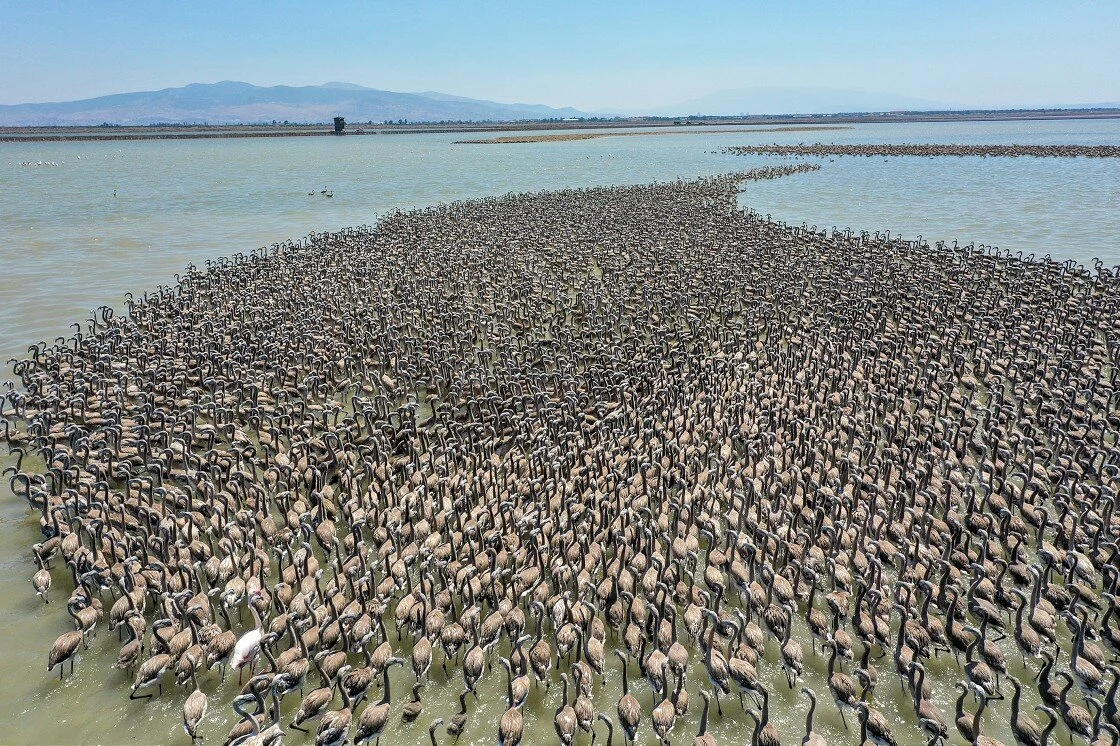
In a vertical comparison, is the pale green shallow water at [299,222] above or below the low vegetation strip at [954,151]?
below

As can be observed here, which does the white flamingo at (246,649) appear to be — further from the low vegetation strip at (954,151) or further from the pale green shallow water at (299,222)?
the low vegetation strip at (954,151)

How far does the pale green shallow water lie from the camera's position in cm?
943

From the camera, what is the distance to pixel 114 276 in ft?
113

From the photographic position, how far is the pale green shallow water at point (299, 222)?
9.43 metres

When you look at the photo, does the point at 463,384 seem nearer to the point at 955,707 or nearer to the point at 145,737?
the point at 145,737

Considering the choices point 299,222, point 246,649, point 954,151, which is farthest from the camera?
point 954,151

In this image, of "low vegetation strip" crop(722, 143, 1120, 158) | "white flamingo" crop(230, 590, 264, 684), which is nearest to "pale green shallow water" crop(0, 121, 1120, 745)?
"white flamingo" crop(230, 590, 264, 684)

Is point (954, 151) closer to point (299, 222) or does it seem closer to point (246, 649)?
point (299, 222)

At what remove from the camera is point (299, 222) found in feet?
168

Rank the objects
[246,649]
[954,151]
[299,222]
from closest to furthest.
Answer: [246,649], [299,222], [954,151]

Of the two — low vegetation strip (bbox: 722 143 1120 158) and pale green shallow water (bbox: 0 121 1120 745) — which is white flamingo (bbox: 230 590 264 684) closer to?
pale green shallow water (bbox: 0 121 1120 745)

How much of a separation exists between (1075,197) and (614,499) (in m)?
63.9

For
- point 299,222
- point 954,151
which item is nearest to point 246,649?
point 299,222

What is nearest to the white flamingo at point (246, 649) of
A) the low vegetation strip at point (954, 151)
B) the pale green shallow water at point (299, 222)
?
the pale green shallow water at point (299, 222)
